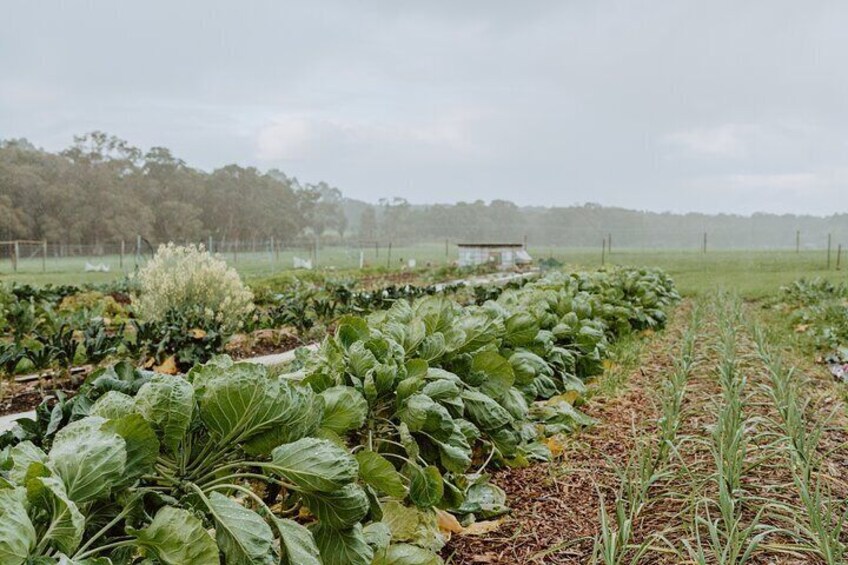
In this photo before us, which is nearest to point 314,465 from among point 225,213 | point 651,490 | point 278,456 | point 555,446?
point 278,456

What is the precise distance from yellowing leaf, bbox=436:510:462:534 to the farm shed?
20.0 meters

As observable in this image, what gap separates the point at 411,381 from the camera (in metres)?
2.29

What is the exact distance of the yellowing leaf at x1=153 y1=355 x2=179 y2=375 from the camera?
169 inches

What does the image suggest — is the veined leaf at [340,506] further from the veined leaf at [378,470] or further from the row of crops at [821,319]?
the row of crops at [821,319]

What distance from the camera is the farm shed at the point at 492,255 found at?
22938 mm

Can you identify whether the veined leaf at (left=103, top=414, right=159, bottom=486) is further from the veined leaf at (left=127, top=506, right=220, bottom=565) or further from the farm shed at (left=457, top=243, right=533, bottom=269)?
the farm shed at (left=457, top=243, right=533, bottom=269)

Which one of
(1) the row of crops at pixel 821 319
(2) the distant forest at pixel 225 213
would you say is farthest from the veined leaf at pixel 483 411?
(2) the distant forest at pixel 225 213

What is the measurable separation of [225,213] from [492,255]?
30.2m

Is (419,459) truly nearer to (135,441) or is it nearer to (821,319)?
(135,441)

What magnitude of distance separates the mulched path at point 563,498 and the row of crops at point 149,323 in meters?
2.33

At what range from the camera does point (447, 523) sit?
2.34 m

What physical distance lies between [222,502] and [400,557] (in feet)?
2.17

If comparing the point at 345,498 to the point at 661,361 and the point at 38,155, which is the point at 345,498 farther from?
the point at 38,155

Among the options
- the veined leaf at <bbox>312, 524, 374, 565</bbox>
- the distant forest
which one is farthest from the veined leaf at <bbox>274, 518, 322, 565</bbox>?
the distant forest
